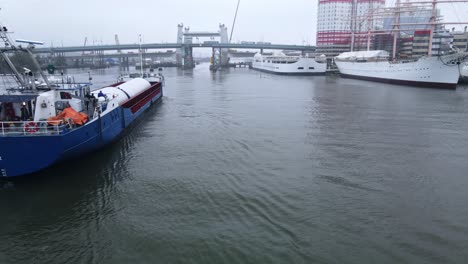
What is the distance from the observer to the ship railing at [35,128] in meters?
11.0

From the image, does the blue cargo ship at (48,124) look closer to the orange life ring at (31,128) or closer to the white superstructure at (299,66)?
the orange life ring at (31,128)

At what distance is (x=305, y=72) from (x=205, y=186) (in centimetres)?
7165

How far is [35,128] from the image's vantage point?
11.2 metres

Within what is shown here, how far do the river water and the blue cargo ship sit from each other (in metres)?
0.87

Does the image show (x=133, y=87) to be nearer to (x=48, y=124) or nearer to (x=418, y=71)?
(x=48, y=124)

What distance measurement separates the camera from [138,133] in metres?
19.5

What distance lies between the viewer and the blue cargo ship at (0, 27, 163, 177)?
434 inches

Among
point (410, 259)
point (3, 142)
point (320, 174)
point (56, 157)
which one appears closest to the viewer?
point (410, 259)

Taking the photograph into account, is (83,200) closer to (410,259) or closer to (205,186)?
(205,186)

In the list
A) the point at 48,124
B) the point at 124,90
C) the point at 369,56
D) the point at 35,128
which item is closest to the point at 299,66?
the point at 369,56

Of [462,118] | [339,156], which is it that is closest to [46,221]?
[339,156]

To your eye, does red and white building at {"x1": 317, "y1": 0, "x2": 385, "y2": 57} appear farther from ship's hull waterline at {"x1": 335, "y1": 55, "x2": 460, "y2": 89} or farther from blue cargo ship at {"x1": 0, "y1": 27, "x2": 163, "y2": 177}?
blue cargo ship at {"x1": 0, "y1": 27, "x2": 163, "y2": 177}

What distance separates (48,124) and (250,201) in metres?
8.12

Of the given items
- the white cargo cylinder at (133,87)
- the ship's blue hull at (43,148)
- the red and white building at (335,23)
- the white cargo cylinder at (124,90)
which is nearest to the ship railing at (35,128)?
the ship's blue hull at (43,148)
